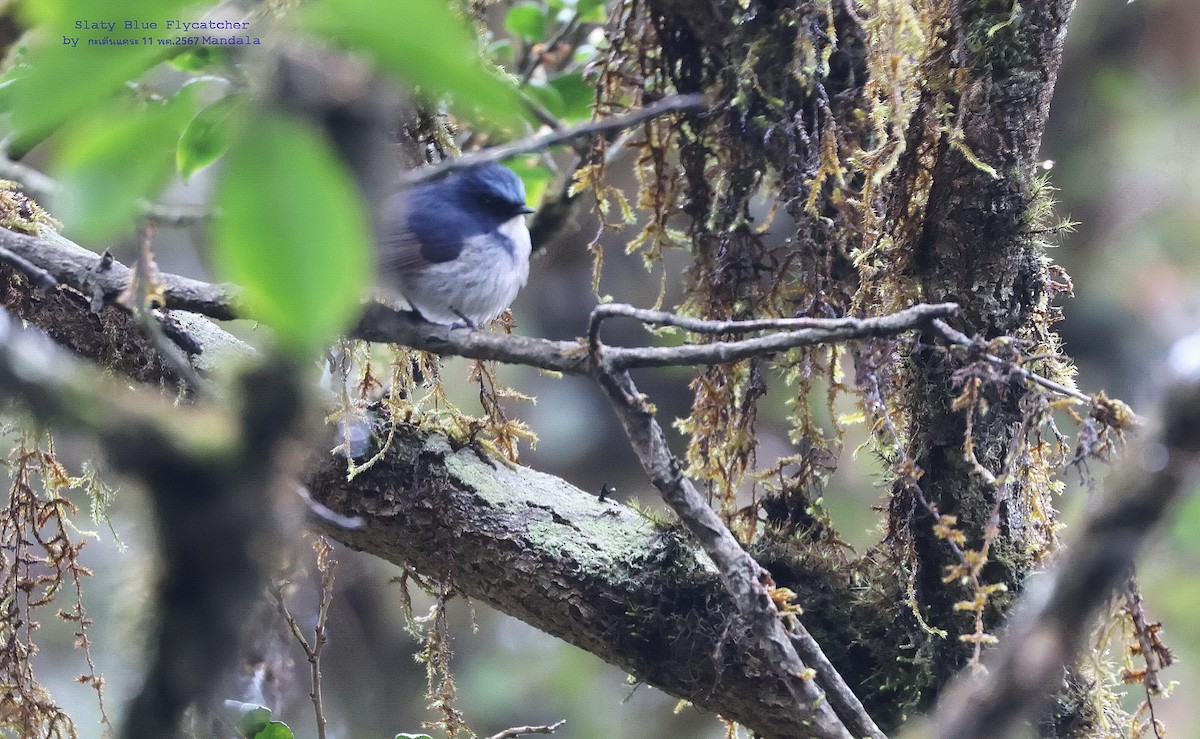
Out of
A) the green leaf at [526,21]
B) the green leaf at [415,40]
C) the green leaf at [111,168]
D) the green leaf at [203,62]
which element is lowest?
the green leaf at [111,168]

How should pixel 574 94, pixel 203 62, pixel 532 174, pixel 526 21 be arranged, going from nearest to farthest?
pixel 203 62 < pixel 526 21 < pixel 574 94 < pixel 532 174

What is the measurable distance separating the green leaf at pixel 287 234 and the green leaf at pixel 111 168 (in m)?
0.11

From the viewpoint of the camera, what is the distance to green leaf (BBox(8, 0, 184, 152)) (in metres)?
0.55

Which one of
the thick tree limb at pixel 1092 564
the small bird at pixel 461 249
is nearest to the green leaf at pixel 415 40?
the thick tree limb at pixel 1092 564

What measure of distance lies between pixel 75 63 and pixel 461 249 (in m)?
2.30

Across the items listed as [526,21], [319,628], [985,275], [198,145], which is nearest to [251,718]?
[319,628]

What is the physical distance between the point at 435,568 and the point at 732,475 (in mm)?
839

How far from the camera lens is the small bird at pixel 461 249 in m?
2.81

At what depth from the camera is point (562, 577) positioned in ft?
7.34

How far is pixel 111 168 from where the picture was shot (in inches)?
23.0

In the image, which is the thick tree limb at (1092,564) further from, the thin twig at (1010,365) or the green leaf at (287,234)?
the thin twig at (1010,365)

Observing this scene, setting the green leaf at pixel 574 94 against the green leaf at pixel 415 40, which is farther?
the green leaf at pixel 574 94

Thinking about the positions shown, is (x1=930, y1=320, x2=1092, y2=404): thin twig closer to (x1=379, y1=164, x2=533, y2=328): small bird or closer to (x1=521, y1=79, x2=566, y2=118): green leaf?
(x1=379, y1=164, x2=533, y2=328): small bird

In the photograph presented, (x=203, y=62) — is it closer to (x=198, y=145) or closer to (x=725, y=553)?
(x=198, y=145)
